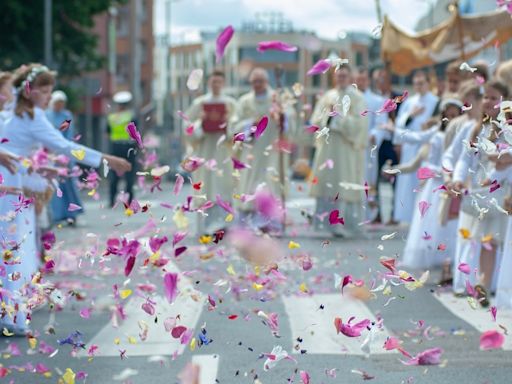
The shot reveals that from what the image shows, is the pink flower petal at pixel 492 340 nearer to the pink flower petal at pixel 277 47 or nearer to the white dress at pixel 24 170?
the pink flower petal at pixel 277 47

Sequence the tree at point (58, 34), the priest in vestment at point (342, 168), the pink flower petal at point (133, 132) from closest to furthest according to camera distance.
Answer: the pink flower petal at point (133, 132)
the priest in vestment at point (342, 168)
the tree at point (58, 34)

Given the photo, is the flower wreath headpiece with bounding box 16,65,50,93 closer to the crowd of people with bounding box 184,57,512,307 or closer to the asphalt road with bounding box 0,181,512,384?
the asphalt road with bounding box 0,181,512,384

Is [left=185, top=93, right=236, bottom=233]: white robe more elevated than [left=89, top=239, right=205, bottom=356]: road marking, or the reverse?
[left=89, top=239, right=205, bottom=356]: road marking

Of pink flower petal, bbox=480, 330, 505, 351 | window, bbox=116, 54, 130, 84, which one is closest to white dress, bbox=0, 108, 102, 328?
pink flower petal, bbox=480, 330, 505, 351

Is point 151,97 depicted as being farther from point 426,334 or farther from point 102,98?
point 426,334

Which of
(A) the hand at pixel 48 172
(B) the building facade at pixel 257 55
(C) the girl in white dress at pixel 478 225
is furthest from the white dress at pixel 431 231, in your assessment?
(B) the building facade at pixel 257 55

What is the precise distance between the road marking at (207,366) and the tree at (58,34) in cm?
2950

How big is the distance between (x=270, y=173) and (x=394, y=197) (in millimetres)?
2249

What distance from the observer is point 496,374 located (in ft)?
21.3

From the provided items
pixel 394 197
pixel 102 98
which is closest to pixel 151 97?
pixel 102 98

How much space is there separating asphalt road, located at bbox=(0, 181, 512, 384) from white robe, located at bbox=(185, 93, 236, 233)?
13.7 feet

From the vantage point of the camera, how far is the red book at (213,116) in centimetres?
1574

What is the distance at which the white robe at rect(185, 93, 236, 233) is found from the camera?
15.8m

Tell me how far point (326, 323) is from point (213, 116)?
25.2 ft
